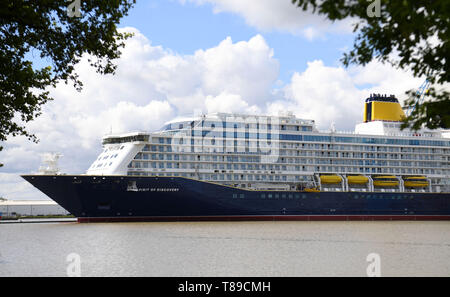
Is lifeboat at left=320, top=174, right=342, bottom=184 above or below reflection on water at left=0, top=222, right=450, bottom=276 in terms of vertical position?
above

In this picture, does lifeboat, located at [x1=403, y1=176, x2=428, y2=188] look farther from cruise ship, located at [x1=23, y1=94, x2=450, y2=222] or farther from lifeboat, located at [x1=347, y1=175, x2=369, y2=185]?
lifeboat, located at [x1=347, y1=175, x2=369, y2=185]

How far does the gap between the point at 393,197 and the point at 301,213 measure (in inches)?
475

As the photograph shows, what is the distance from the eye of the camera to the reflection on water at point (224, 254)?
56.4 ft

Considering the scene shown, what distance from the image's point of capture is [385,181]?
53.9 m

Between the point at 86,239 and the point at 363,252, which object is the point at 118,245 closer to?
the point at 86,239

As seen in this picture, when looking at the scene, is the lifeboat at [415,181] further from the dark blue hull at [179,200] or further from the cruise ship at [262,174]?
the dark blue hull at [179,200]

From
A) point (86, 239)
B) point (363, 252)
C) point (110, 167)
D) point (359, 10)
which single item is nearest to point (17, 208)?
point (110, 167)

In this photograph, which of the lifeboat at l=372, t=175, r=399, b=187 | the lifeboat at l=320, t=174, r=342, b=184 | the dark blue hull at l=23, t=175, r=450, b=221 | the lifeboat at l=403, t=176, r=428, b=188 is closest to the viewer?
the dark blue hull at l=23, t=175, r=450, b=221

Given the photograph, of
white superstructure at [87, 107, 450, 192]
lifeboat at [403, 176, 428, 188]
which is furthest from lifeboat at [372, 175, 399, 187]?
lifeboat at [403, 176, 428, 188]

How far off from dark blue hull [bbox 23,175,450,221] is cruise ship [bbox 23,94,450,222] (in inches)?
3.5

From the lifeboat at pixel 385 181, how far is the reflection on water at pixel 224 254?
23365 mm

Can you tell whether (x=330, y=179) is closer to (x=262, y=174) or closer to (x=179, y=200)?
(x=262, y=174)

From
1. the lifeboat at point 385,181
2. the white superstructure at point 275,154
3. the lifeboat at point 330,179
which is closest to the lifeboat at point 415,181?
the white superstructure at point 275,154

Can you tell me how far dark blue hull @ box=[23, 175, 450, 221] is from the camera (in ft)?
137
